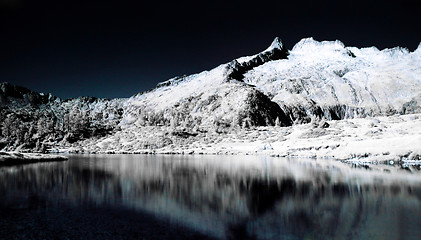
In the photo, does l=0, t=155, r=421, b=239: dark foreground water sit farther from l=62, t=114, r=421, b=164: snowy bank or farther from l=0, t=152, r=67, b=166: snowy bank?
l=0, t=152, r=67, b=166: snowy bank

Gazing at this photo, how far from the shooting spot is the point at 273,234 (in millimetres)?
15859

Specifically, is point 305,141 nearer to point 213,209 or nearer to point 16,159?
point 213,209

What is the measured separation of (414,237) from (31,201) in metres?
27.2

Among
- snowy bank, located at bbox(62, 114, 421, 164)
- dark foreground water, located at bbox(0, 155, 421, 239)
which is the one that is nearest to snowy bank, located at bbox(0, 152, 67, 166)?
dark foreground water, located at bbox(0, 155, 421, 239)

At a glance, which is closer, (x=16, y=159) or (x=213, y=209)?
(x=213, y=209)

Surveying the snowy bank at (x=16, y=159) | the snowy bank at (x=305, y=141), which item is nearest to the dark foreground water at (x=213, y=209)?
the snowy bank at (x=305, y=141)

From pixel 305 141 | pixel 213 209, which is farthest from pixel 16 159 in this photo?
pixel 305 141

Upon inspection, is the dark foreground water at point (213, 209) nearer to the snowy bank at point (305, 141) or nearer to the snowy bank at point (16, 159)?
the snowy bank at point (305, 141)

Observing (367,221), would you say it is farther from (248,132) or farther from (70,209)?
(248,132)

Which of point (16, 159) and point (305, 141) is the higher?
point (305, 141)

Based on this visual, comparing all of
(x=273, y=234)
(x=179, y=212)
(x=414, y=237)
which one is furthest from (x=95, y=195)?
(x=414, y=237)

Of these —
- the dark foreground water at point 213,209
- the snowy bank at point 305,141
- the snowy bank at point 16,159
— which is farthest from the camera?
the snowy bank at point 16,159

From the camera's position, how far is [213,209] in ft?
72.5

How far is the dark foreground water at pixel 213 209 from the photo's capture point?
1625 cm
